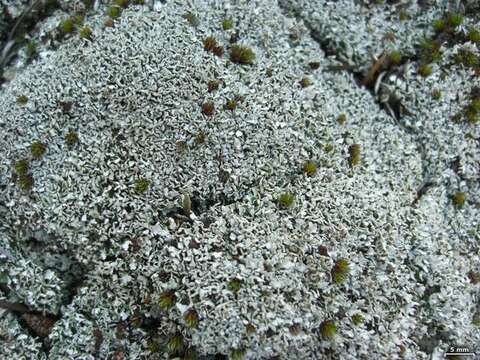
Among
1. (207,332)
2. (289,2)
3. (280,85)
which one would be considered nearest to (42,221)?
(207,332)

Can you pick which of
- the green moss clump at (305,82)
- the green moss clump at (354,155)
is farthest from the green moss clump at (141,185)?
the green moss clump at (354,155)

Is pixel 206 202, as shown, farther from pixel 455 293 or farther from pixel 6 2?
pixel 6 2

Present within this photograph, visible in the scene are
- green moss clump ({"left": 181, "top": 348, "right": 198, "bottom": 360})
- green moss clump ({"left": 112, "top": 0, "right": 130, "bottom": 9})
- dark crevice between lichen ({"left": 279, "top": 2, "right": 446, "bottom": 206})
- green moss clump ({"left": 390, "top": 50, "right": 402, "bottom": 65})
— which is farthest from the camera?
green moss clump ({"left": 390, "top": 50, "right": 402, "bottom": 65})

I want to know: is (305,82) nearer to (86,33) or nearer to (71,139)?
(86,33)

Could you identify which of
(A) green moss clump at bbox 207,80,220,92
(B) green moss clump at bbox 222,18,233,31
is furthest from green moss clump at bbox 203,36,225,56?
(A) green moss clump at bbox 207,80,220,92

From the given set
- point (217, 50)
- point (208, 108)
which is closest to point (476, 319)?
point (208, 108)

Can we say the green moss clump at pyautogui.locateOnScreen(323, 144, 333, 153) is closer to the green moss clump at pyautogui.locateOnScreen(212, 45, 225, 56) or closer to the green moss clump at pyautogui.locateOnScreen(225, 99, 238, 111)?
the green moss clump at pyautogui.locateOnScreen(225, 99, 238, 111)

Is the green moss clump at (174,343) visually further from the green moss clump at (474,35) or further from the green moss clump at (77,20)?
the green moss clump at (474,35)
